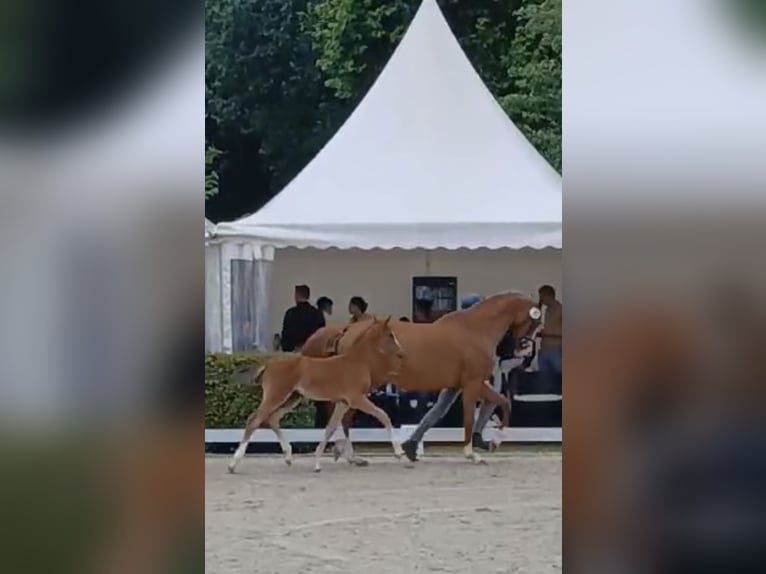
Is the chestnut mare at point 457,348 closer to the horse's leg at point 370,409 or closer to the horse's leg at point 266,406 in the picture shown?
the horse's leg at point 370,409

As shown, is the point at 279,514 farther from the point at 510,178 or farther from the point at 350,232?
the point at 510,178

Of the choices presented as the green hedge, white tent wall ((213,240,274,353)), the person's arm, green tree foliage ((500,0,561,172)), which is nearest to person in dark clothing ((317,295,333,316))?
the person's arm

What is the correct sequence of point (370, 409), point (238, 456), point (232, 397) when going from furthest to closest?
point (232, 397)
point (370, 409)
point (238, 456)

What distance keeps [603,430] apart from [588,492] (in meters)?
0.07

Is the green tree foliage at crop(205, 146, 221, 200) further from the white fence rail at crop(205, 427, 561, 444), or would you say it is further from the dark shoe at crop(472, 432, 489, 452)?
the dark shoe at crop(472, 432, 489, 452)

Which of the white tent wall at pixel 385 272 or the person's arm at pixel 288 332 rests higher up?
the white tent wall at pixel 385 272

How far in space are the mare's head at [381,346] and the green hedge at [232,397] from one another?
662 millimetres

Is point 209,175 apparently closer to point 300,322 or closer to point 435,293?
point 300,322

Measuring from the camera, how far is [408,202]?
5363 millimetres

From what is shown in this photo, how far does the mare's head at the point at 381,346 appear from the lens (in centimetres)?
526

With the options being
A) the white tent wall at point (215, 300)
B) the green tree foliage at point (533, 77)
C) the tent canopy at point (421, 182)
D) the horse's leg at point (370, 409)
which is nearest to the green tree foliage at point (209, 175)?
the white tent wall at point (215, 300)

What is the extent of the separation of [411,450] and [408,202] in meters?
1.18

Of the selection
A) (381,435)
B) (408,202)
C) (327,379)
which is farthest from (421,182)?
(381,435)

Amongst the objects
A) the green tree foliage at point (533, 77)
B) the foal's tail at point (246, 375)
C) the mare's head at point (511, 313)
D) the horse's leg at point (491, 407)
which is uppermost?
the green tree foliage at point (533, 77)
